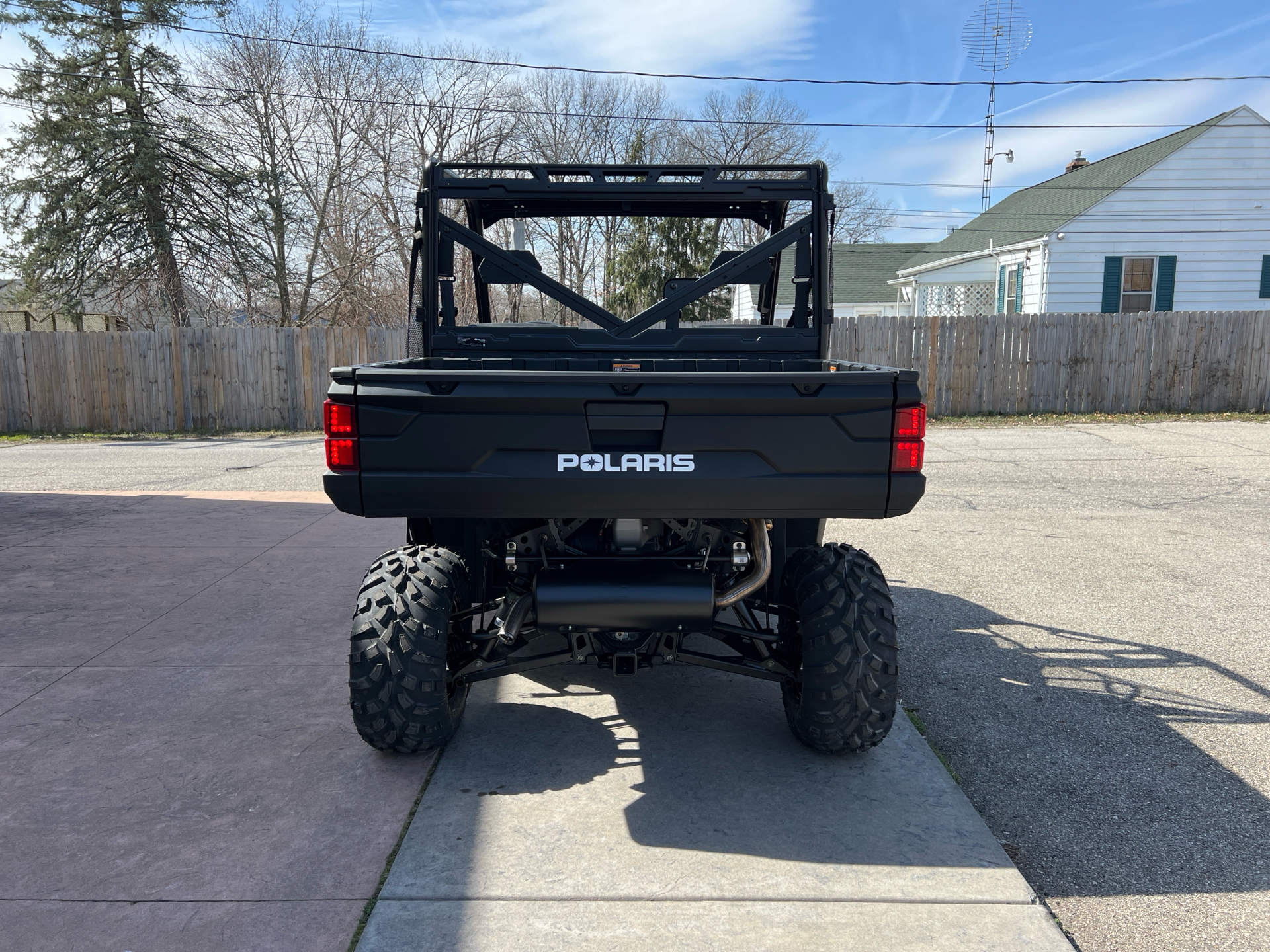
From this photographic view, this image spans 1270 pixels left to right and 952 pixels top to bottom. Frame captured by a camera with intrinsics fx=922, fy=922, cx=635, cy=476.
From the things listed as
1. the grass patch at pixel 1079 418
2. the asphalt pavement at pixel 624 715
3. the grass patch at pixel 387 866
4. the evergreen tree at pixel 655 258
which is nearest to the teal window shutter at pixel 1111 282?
the grass patch at pixel 1079 418

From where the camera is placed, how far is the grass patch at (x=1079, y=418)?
15.3 metres

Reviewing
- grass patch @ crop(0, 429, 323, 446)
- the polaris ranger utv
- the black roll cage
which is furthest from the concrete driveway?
grass patch @ crop(0, 429, 323, 446)

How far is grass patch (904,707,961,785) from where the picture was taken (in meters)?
3.43

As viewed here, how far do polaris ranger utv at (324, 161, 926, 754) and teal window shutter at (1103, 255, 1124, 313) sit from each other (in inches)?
690

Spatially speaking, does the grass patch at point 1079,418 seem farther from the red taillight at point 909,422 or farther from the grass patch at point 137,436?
the red taillight at point 909,422

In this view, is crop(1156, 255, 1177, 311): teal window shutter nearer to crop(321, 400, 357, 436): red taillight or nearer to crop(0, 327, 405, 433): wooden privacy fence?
crop(0, 327, 405, 433): wooden privacy fence

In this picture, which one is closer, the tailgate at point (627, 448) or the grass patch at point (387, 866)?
the grass patch at point (387, 866)

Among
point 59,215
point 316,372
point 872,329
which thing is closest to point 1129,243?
point 872,329

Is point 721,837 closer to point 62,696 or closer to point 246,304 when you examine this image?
point 62,696

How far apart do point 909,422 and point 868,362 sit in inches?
549

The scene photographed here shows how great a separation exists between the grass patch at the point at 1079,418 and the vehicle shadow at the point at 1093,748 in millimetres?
11110

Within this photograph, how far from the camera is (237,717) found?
12.9 ft

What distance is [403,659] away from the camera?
330 centimetres

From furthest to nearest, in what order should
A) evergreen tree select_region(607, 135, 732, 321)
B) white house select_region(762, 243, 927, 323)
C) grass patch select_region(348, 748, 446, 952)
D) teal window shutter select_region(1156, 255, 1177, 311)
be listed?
white house select_region(762, 243, 927, 323) < evergreen tree select_region(607, 135, 732, 321) < teal window shutter select_region(1156, 255, 1177, 311) < grass patch select_region(348, 748, 446, 952)
